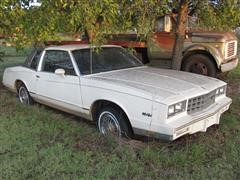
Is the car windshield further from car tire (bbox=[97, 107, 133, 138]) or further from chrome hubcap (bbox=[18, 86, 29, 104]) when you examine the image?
chrome hubcap (bbox=[18, 86, 29, 104])

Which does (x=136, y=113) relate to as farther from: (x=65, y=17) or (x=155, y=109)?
(x=65, y=17)

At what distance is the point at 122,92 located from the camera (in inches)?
173

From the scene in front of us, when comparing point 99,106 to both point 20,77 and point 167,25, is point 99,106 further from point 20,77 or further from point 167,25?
point 167,25

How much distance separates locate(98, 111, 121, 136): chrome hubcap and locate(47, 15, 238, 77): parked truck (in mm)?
3761

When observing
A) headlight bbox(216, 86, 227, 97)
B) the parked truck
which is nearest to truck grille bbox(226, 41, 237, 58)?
the parked truck

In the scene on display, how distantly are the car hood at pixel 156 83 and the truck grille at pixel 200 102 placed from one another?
71mm

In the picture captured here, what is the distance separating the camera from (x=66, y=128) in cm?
518

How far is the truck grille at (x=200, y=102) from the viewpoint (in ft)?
14.2

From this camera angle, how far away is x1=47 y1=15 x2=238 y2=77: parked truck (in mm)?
8633

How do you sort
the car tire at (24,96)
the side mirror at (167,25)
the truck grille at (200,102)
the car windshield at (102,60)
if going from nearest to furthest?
the truck grille at (200,102) → the car windshield at (102,60) → the car tire at (24,96) → the side mirror at (167,25)

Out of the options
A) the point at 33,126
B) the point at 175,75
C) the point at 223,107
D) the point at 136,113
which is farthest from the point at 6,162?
the point at 223,107

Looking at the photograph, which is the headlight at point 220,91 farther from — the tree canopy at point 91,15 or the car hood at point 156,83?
the tree canopy at point 91,15

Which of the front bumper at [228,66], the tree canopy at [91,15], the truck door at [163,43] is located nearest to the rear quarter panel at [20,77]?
the tree canopy at [91,15]

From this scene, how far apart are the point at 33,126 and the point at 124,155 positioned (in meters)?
1.88
